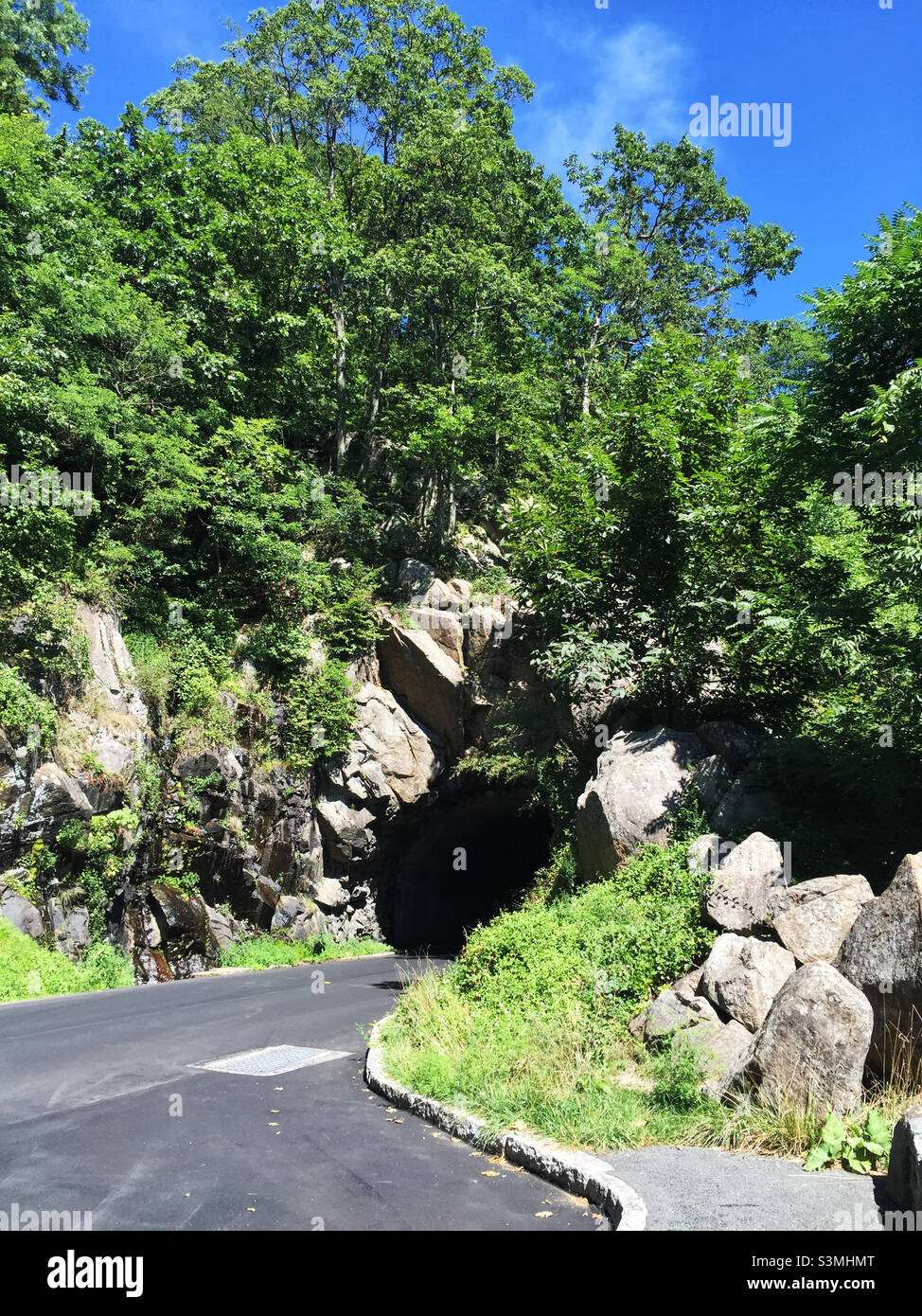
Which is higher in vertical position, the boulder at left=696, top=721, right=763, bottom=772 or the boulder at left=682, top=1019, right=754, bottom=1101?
the boulder at left=696, top=721, right=763, bottom=772

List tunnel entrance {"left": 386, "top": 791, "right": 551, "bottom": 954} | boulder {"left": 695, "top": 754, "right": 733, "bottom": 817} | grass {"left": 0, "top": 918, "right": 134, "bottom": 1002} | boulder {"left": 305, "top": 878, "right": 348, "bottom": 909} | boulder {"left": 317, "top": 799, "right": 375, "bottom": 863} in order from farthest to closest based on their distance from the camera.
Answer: tunnel entrance {"left": 386, "top": 791, "right": 551, "bottom": 954}
boulder {"left": 317, "top": 799, "right": 375, "bottom": 863}
boulder {"left": 305, "top": 878, "right": 348, "bottom": 909}
grass {"left": 0, "top": 918, "right": 134, "bottom": 1002}
boulder {"left": 695, "top": 754, "right": 733, "bottom": 817}

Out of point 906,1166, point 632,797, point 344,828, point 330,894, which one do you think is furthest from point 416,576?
point 906,1166

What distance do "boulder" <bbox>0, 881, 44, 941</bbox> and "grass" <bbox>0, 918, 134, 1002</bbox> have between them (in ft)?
0.54

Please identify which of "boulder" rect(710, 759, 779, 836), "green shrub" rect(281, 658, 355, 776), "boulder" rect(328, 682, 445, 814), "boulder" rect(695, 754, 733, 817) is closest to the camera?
"boulder" rect(710, 759, 779, 836)

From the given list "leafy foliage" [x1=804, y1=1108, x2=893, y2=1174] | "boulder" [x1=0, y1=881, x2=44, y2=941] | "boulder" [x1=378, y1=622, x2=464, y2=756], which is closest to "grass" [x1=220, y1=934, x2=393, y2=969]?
"boulder" [x1=0, y1=881, x2=44, y2=941]

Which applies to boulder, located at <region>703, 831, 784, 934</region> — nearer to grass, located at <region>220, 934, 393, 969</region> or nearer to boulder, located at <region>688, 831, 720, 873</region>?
boulder, located at <region>688, 831, 720, 873</region>

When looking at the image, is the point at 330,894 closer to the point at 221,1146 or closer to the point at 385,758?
the point at 385,758

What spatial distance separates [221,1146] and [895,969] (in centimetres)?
501

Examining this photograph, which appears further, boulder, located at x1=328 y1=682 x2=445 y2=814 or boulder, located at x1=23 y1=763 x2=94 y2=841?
boulder, located at x1=328 y1=682 x2=445 y2=814

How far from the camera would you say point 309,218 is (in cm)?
2769

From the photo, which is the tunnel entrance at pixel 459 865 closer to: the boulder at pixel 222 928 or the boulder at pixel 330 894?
the boulder at pixel 330 894

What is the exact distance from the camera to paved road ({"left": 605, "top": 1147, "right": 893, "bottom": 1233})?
4551mm

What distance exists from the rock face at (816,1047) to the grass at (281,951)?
15.0 meters
